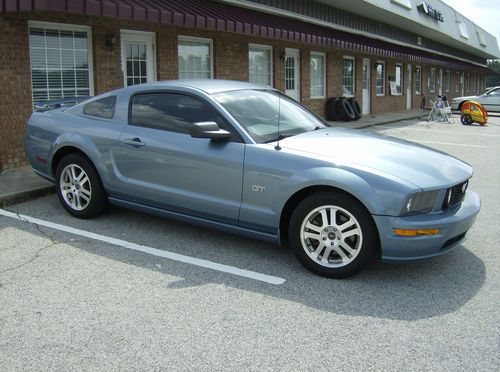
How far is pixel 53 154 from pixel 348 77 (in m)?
16.6

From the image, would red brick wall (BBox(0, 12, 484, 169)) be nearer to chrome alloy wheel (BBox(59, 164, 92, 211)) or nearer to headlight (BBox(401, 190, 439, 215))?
chrome alloy wheel (BBox(59, 164, 92, 211))

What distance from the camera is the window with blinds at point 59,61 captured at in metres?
9.06

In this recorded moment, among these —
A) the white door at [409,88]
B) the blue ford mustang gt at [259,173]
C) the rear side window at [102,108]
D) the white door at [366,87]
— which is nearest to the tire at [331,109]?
the white door at [366,87]

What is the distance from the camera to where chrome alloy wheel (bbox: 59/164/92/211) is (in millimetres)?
5836

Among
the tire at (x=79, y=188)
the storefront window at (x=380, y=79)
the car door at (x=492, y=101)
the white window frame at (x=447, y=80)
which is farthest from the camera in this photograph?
the white window frame at (x=447, y=80)

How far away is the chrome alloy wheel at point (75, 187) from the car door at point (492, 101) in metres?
25.9

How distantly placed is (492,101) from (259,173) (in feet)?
86.3

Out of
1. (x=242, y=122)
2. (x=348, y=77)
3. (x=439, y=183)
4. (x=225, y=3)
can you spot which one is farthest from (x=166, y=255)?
(x=348, y=77)

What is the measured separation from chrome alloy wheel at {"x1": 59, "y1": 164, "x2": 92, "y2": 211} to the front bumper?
3174 millimetres

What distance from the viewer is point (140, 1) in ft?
30.3

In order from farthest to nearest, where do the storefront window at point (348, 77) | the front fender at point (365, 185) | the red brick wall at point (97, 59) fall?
the storefront window at point (348, 77) → the red brick wall at point (97, 59) → the front fender at point (365, 185)

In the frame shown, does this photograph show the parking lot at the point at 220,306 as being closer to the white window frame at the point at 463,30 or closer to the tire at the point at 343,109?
the tire at the point at 343,109

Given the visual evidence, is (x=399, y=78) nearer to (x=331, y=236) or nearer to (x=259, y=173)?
(x=259, y=173)

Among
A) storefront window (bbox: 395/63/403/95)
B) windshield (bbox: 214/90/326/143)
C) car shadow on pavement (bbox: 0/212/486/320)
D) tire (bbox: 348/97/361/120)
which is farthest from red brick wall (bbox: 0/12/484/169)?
storefront window (bbox: 395/63/403/95)
